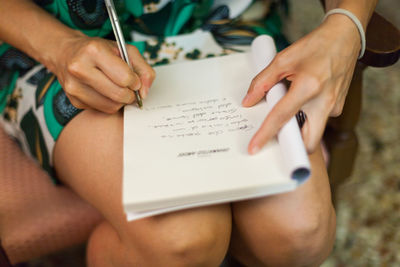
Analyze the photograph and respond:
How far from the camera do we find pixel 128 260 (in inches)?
25.0

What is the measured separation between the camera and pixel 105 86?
1.87 ft

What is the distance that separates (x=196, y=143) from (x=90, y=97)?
187mm

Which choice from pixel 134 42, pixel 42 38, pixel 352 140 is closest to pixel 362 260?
pixel 352 140

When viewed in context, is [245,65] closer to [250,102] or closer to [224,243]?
[250,102]

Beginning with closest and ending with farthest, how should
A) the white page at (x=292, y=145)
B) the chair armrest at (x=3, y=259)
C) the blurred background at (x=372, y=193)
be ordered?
the white page at (x=292, y=145) < the chair armrest at (x=3, y=259) < the blurred background at (x=372, y=193)

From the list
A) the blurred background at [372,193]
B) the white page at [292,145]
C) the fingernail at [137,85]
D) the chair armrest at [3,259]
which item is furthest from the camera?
the blurred background at [372,193]

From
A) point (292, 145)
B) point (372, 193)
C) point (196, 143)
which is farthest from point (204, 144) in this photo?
point (372, 193)

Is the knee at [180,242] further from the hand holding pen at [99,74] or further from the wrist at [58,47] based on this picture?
the wrist at [58,47]

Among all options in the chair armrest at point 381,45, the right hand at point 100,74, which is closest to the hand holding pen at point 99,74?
the right hand at point 100,74

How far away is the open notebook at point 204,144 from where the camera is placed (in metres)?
0.50

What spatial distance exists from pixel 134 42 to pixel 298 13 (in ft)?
4.19

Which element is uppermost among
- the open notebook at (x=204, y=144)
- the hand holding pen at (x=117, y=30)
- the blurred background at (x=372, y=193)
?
the hand holding pen at (x=117, y=30)

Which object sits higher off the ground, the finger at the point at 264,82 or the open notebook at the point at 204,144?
the finger at the point at 264,82

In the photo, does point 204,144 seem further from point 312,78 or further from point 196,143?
point 312,78
